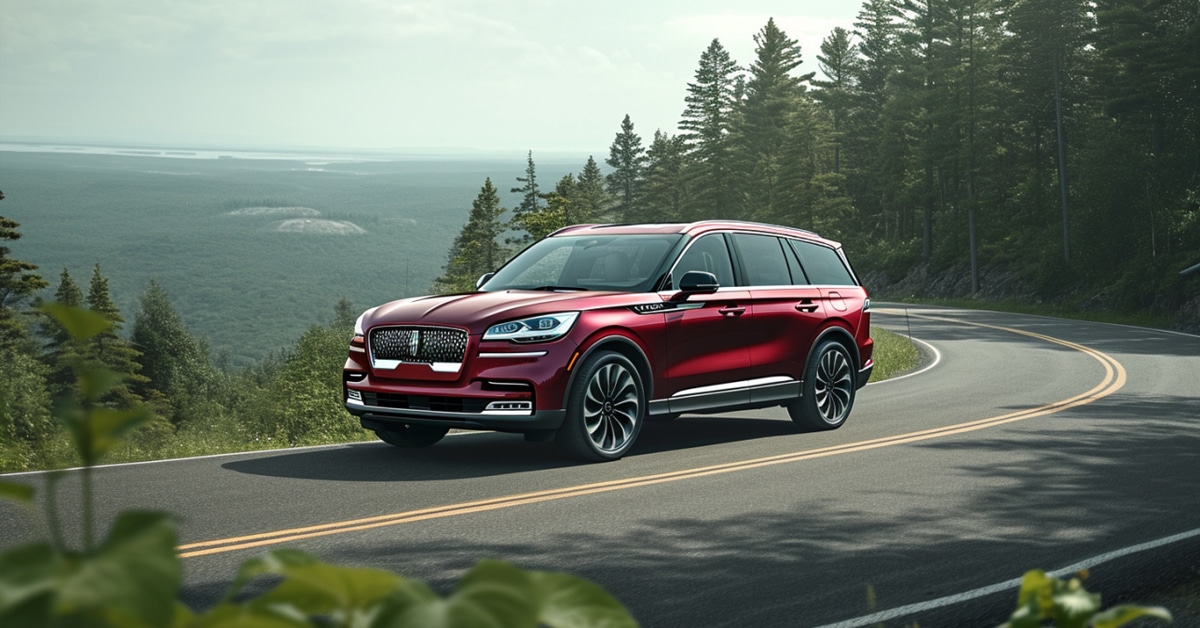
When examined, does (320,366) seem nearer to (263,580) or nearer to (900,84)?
(263,580)

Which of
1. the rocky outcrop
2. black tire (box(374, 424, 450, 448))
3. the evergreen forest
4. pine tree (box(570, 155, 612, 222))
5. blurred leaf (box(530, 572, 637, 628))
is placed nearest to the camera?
blurred leaf (box(530, 572, 637, 628))

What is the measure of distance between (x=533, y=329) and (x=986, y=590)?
4.62 m

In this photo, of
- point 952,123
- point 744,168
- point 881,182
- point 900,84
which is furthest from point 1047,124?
point 744,168

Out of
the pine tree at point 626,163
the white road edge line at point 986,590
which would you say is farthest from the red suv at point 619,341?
the pine tree at point 626,163

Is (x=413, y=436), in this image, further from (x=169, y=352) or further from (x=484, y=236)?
(x=169, y=352)

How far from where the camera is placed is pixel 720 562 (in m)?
6.64

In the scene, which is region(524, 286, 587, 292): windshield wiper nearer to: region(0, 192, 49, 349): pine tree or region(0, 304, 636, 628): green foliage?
region(0, 304, 636, 628): green foliage

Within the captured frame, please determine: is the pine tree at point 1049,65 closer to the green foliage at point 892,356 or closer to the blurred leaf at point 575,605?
the green foliage at point 892,356

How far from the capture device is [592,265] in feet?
37.1

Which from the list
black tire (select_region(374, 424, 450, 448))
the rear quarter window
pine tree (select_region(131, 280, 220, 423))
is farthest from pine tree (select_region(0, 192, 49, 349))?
the rear quarter window

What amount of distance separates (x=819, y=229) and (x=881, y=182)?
6.33 m

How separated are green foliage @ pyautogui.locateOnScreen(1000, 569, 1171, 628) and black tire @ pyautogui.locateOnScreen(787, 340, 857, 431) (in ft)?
36.7

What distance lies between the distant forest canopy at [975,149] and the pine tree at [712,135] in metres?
0.16

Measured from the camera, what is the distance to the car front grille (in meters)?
9.65
